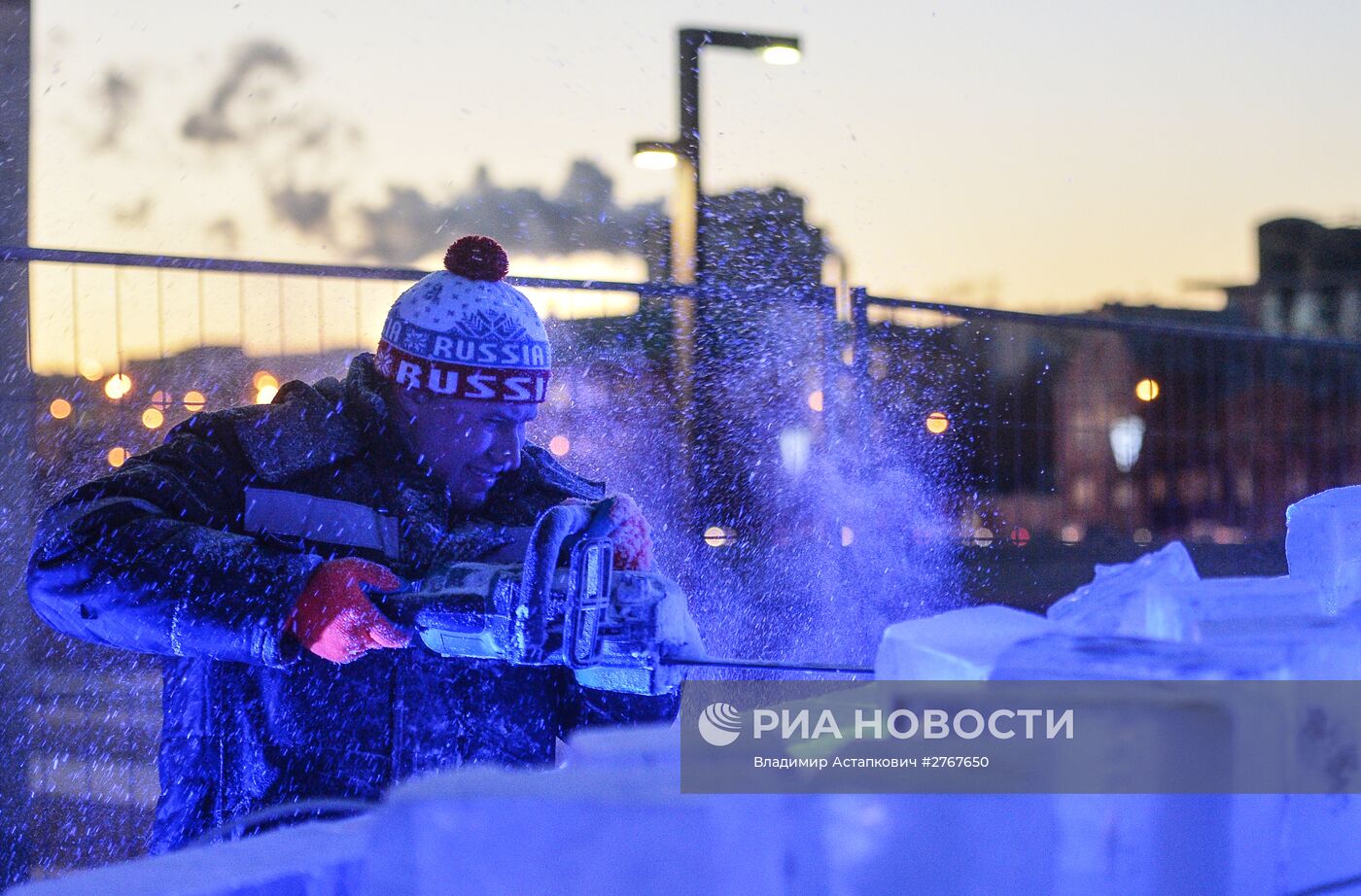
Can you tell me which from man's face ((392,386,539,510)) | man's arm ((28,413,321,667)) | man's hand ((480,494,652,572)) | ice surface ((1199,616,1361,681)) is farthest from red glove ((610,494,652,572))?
ice surface ((1199,616,1361,681))

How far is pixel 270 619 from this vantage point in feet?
6.17

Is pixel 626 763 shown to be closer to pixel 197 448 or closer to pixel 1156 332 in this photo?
pixel 197 448

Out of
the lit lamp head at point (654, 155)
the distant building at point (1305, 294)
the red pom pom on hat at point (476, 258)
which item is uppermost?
the lit lamp head at point (654, 155)

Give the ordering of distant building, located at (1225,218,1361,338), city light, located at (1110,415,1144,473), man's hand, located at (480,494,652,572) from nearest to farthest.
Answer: man's hand, located at (480,494,652,572) → city light, located at (1110,415,1144,473) → distant building, located at (1225,218,1361,338)

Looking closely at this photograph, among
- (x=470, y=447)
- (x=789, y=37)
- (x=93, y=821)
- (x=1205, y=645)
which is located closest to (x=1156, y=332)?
(x=789, y=37)

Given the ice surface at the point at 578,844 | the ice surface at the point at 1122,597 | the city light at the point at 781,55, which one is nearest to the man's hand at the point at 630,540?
the ice surface at the point at 1122,597

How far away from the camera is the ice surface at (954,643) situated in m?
1.07

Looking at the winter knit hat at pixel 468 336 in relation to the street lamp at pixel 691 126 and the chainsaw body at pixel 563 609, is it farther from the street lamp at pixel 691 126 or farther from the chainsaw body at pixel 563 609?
the street lamp at pixel 691 126

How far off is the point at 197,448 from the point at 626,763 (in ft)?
4.05

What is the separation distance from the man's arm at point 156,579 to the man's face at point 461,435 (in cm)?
39

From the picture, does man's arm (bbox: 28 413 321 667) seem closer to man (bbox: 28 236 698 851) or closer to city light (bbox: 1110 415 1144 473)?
man (bbox: 28 236 698 851)

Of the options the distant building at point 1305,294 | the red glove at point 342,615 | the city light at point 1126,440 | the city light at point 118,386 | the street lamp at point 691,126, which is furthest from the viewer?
the distant building at point 1305,294

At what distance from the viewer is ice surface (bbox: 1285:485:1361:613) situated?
4.36ft

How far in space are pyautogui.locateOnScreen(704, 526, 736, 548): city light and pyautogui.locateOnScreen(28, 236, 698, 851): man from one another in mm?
1970
